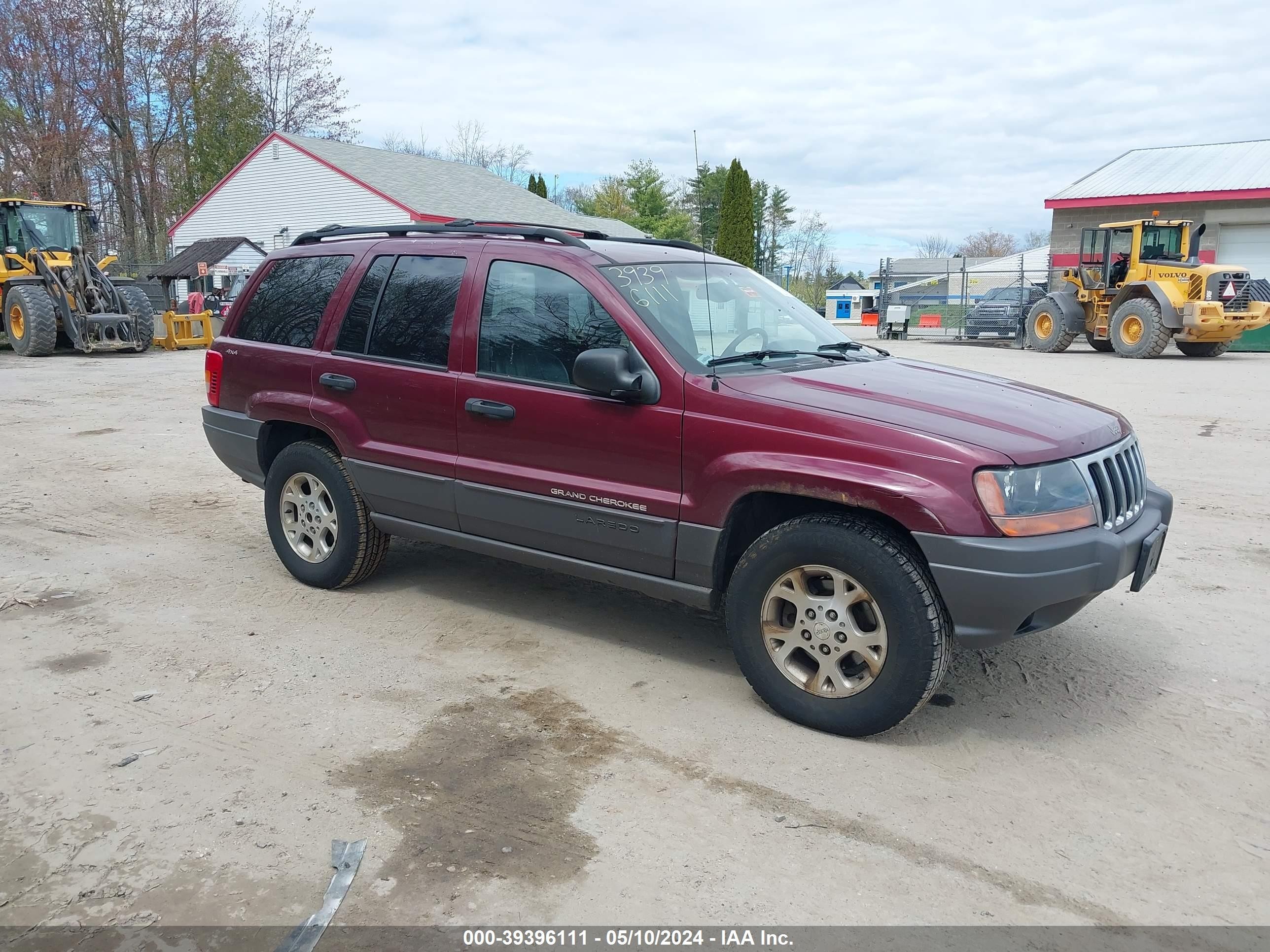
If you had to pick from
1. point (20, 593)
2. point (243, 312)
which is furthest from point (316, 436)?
point (20, 593)

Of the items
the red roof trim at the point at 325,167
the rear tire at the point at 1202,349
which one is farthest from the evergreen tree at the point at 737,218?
the rear tire at the point at 1202,349

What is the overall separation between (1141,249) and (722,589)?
21.1m

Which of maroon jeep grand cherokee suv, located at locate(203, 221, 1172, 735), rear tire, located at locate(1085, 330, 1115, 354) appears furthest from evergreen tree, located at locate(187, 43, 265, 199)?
maroon jeep grand cherokee suv, located at locate(203, 221, 1172, 735)

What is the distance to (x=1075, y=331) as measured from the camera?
75.0 ft

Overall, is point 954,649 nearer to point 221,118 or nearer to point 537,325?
point 537,325

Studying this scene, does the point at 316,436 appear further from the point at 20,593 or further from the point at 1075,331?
the point at 1075,331

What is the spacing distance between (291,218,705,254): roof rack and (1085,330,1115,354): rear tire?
20.2 m

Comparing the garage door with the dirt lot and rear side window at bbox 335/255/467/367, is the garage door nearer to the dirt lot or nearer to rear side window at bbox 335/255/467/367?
the dirt lot

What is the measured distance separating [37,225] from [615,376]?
71.1ft

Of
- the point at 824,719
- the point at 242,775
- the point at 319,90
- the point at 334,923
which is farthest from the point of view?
the point at 319,90

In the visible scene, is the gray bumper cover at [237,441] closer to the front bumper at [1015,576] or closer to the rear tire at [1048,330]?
the front bumper at [1015,576]

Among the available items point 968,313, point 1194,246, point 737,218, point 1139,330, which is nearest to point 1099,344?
point 1139,330

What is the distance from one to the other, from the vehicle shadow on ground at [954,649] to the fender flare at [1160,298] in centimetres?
1767

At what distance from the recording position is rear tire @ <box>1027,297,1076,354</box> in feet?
75.4
